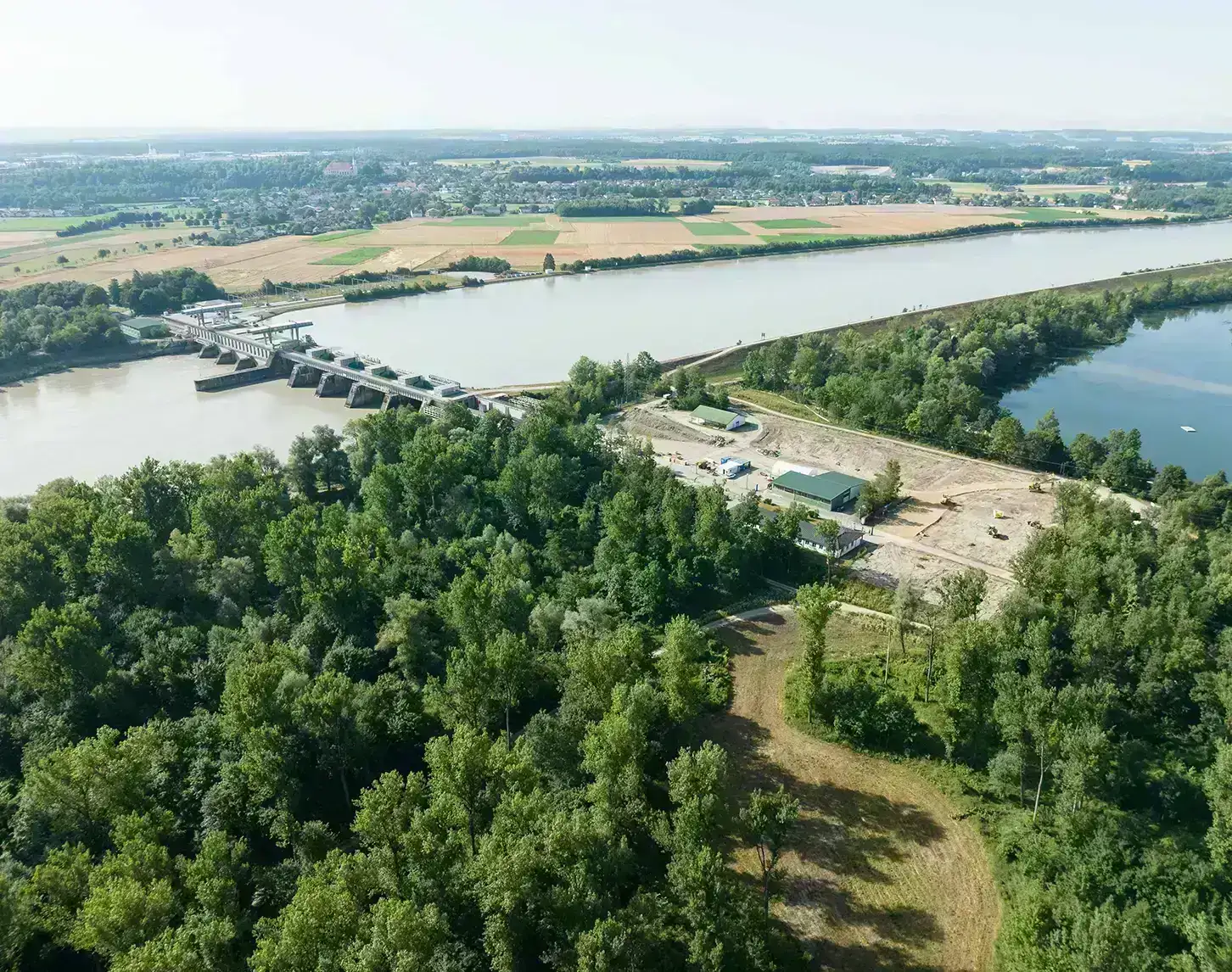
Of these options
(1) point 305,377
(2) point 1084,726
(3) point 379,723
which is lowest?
(3) point 379,723

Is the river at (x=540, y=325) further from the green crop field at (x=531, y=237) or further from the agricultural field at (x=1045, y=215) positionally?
the green crop field at (x=531, y=237)

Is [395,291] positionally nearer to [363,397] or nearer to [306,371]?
[306,371]

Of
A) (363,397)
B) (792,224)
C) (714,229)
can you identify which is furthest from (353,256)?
(792,224)

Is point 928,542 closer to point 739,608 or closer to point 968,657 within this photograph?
point 739,608

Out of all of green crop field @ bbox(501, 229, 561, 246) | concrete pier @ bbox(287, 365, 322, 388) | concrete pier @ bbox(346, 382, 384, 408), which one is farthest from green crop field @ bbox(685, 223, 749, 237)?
concrete pier @ bbox(346, 382, 384, 408)

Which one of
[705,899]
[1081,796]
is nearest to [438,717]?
[705,899]

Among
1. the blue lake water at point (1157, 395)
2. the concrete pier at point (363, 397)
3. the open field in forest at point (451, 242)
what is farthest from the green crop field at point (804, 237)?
the concrete pier at point (363, 397)

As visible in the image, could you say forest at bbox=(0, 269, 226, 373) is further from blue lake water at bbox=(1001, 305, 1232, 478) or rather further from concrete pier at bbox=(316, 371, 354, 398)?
blue lake water at bbox=(1001, 305, 1232, 478)
